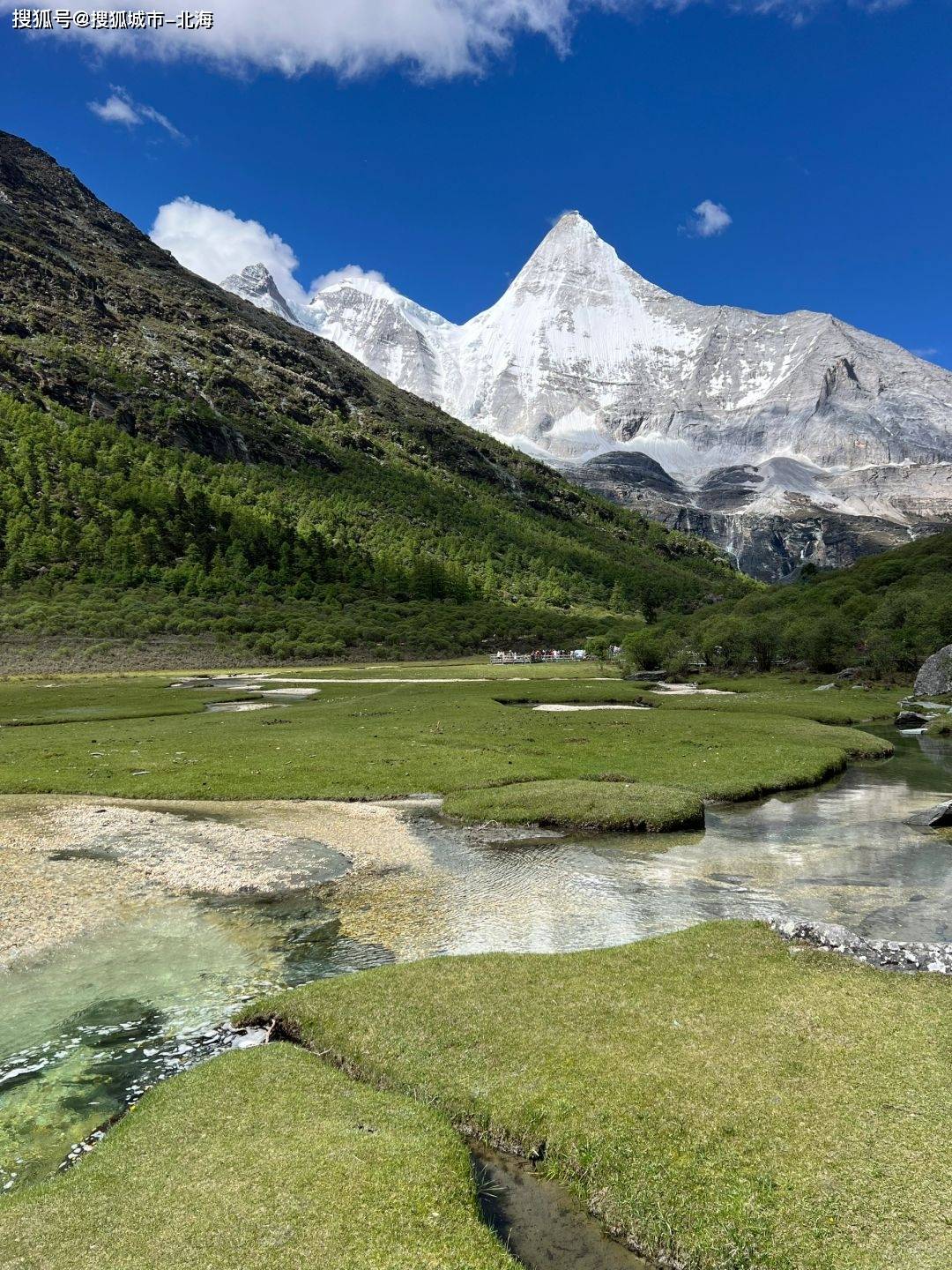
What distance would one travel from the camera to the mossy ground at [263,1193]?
29.9 feet

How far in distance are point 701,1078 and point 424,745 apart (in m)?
40.7

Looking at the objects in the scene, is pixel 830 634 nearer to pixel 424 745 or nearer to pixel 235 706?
pixel 424 745

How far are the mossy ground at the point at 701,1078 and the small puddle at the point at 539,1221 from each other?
265 mm

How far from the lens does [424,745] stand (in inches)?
2067

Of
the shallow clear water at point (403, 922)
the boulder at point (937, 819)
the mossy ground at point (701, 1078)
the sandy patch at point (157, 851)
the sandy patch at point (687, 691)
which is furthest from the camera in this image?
the sandy patch at point (687, 691)

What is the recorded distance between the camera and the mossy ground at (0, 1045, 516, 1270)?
910 cm

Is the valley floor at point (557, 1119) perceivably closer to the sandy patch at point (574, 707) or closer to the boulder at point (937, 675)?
the sandy patch at point (574, 707)

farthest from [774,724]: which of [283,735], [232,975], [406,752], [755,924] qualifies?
[232,975]

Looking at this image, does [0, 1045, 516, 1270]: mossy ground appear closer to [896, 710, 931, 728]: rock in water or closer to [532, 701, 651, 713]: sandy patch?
[532, 701, 651, 713]: sandy patch

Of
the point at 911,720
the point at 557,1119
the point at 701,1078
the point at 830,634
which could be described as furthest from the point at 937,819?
the point at 830,634

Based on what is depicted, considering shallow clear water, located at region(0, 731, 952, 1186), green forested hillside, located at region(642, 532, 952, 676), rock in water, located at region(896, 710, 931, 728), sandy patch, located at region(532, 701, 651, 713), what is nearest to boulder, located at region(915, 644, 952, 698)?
green forested hillside, located at region(642, 532, 952, 676)

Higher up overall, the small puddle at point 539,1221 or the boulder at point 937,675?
the boulder at point 937,675

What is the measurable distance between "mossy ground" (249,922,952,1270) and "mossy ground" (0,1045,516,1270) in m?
1.62

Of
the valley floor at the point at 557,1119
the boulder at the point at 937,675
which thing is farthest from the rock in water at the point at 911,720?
the valley floor at the point at 557,1119
